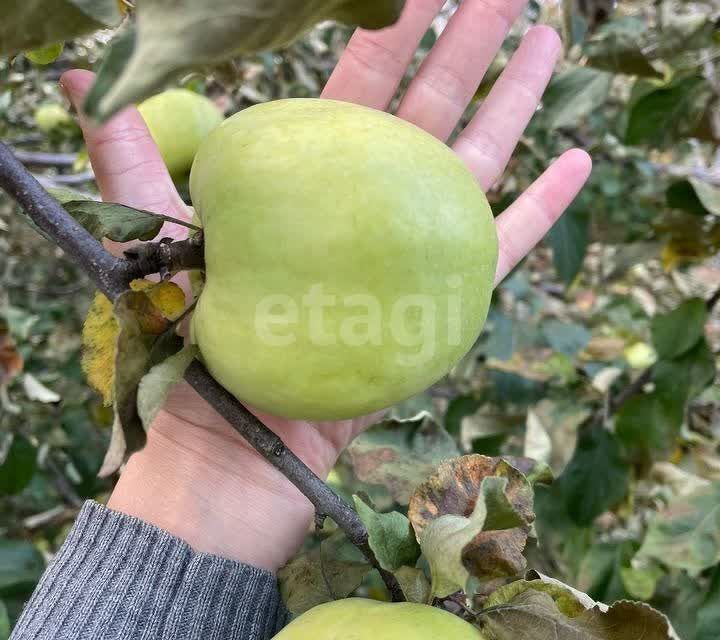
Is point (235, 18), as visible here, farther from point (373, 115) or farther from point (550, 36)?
point (550, 36)

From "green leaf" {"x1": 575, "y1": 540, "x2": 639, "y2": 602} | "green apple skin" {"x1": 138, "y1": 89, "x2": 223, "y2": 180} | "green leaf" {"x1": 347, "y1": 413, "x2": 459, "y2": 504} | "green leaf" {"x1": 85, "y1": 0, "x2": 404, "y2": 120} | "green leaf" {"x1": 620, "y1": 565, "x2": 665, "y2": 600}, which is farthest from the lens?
"green leaf" {"x1": 575, "y1": 540, "x2": 639, "y2": 602}

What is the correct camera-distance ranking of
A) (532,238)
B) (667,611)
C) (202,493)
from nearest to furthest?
(202,493)
(532,238)
(667,611)

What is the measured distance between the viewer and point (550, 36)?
1.09 meters

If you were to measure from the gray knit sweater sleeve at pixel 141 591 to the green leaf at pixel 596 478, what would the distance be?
88cm

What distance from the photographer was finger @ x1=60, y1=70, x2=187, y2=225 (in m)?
0.83

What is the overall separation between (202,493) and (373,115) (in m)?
0.49

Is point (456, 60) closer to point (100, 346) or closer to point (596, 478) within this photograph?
point (100, 346)

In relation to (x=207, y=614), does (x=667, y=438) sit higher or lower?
lower

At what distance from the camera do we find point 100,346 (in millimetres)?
623

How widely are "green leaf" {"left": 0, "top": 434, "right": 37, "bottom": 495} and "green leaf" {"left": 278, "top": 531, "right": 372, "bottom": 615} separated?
951 mm

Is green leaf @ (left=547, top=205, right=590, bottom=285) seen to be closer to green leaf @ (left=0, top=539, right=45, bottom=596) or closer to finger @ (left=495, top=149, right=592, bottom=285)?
finger @ (left=495, top=149, right=592, bottom=285)

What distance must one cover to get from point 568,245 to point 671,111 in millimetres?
357

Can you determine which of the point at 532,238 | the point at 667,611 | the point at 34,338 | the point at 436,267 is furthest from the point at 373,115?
the point at 34,338

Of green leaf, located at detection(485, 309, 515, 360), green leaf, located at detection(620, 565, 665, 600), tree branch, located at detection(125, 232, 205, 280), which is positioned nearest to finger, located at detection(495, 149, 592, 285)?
green leaf, located at detection(485, 309, 515, 360)
